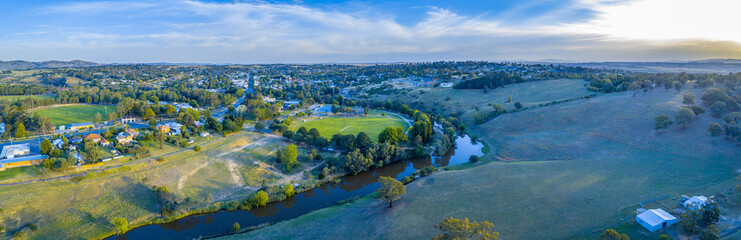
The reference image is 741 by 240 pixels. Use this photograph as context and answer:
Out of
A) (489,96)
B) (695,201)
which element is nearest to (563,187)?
(695,201)

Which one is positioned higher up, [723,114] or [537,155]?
[723,114]

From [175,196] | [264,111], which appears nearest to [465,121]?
[264,111]

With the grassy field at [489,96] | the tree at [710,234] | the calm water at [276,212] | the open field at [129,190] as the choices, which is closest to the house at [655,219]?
the tree at [710,234]

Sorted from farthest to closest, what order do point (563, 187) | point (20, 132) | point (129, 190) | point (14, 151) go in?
1. point (20, 132)
2. point (14, 151)
3. point (129, 190)
4. point (563, 187)

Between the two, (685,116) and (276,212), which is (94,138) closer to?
(276,212)

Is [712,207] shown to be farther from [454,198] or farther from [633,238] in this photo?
[454,198]

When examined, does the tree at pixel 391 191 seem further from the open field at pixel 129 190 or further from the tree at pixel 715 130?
the tree at pixel 715 130

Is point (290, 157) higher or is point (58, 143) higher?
point (58, 143)
